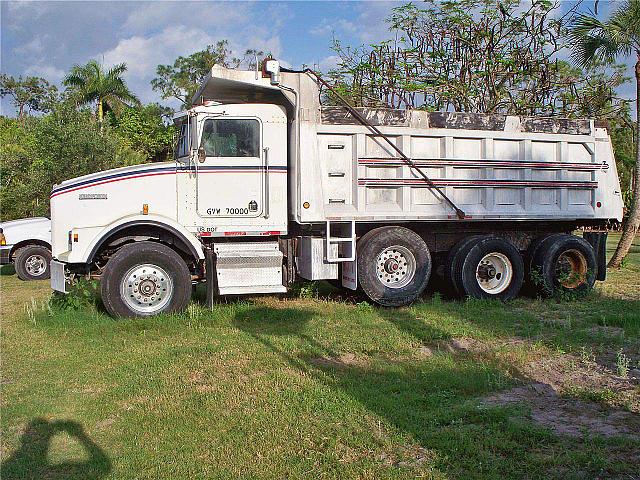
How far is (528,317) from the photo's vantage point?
9.34 m

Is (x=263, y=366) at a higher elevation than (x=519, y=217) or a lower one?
lower

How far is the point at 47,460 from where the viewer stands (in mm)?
4484

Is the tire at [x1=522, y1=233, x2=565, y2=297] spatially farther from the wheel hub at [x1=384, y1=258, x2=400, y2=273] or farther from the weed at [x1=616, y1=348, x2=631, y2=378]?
the weed at [x1=616, y1=348, x2=631, y2=378]

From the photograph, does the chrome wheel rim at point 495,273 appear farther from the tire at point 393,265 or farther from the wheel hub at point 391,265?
the wheel hub at point 391,265

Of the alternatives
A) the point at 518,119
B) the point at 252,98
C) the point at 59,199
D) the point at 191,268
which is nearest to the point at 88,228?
the point at 59,199

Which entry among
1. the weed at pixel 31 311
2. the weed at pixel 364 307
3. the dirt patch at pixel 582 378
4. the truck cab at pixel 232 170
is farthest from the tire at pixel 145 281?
the dirt patch at pixel 582 378

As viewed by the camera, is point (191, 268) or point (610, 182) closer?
point (191, 268)

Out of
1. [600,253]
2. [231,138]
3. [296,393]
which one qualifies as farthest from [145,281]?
[600,253]

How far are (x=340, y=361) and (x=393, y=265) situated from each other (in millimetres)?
3726

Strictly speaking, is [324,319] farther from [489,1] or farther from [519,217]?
[489,1]

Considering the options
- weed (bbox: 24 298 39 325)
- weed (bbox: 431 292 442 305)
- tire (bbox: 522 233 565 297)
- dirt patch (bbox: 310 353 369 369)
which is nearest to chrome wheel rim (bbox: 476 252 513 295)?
tire (bbox: 522 233 565 297)

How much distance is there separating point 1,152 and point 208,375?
21660mm

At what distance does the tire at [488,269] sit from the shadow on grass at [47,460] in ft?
22.8

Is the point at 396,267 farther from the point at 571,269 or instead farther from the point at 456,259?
the point at 571,269
